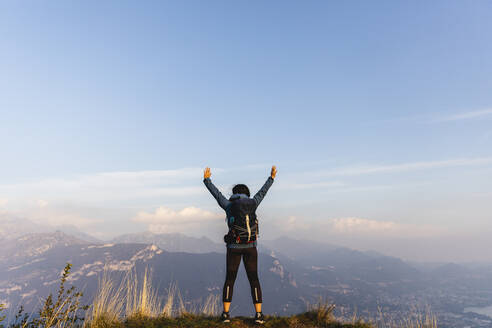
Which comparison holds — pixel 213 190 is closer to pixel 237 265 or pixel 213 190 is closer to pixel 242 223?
pixel 242 223

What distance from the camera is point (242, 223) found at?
8461 millimetres

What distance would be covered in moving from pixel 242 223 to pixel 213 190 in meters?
1.38

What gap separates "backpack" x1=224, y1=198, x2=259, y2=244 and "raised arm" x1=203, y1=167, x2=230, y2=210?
0.39 m

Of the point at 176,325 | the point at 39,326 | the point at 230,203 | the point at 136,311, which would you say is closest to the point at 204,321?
the point at 176,325

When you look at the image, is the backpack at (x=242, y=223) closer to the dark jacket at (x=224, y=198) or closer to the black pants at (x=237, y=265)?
the dark jacket at (x=224, y=198)

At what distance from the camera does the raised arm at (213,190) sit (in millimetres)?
8887

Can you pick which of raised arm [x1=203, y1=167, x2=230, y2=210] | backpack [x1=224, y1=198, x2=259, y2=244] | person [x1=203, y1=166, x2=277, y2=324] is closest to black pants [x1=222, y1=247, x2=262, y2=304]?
person [x1=203, y1=166, x2=277, y2=324]

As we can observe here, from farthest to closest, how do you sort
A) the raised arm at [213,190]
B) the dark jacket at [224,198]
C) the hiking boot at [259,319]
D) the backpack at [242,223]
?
the raised arm at [213,190] < the dark jacket at [224,198] < the backpack at [242,223] < the hiking boot at [259,319]

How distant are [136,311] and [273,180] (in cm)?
590

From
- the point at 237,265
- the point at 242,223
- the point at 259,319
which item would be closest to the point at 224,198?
the point at 242,223

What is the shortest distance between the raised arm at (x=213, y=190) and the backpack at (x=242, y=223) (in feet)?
1.27

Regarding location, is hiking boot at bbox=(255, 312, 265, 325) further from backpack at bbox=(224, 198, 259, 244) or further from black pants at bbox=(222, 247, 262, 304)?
backpack at bbox=(224, 198, 259, 244)

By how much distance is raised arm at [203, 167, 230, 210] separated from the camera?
29.2ft

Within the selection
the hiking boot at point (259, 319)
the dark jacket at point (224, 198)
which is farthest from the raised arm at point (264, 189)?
the hiking boot at point (259, 319)
